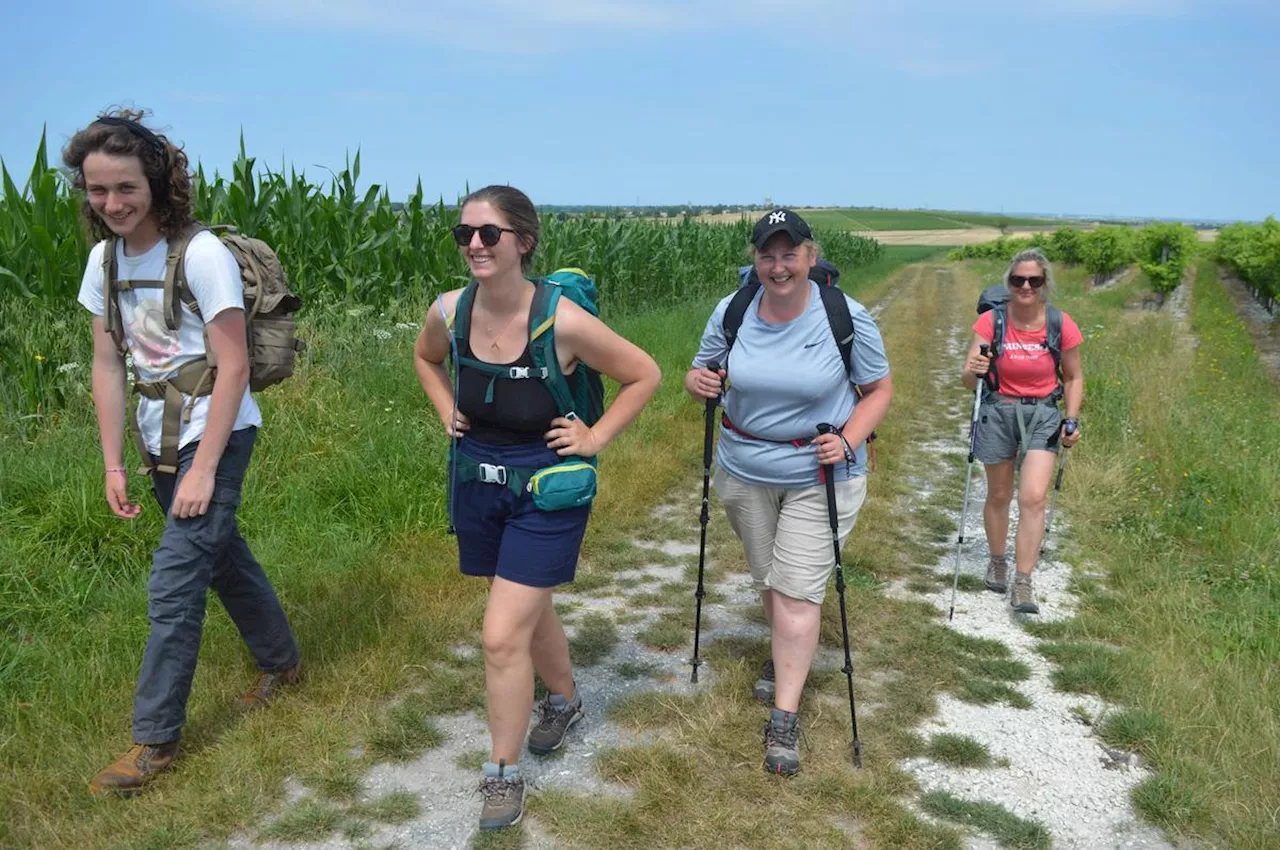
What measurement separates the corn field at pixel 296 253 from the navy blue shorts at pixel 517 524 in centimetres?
100

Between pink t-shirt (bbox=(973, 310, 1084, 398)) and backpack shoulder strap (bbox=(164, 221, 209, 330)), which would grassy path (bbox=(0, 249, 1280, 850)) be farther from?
backpack shoulder strap (bbox=(164, 221, 209, 330))

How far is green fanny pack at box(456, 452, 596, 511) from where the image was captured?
2885 millimetres

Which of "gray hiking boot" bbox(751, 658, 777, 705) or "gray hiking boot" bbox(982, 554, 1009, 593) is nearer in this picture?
"gray hiking boot" bbox(751, 658, 777, 705)

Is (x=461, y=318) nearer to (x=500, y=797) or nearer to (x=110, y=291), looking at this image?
(x=110, y=291)

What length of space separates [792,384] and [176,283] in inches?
82.3

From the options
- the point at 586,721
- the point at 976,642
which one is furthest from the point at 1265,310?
the point at 586,721

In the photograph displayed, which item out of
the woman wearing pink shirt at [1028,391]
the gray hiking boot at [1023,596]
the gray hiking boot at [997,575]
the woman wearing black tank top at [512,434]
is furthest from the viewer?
the gray hiking boot at [997,575]

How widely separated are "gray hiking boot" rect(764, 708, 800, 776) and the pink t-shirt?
2566mm

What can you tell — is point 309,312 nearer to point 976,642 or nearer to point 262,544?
point 262,544

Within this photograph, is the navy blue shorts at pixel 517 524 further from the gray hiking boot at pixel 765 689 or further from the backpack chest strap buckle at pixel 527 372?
the gray hiking boot at pixel 765 689

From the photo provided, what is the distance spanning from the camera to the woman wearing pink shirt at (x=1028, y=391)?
16.1 ft

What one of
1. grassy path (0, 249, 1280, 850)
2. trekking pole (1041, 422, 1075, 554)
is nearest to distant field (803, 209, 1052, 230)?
trekking pole (1041, 422, 1075, 554)

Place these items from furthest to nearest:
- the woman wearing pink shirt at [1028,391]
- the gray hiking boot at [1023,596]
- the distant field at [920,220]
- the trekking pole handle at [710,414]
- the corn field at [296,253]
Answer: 1. the distant field at [920,220]
2. the corn field at [296,253]
3. the woman wearing pink shirt at [1028,391]
4. the gray hiking boot at [1023,596]
5. the trekking pole handle at [710,414]

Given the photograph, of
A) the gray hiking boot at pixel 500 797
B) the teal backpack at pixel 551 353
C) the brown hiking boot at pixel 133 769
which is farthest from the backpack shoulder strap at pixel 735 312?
the brown hiking boot at pixel 133 769
